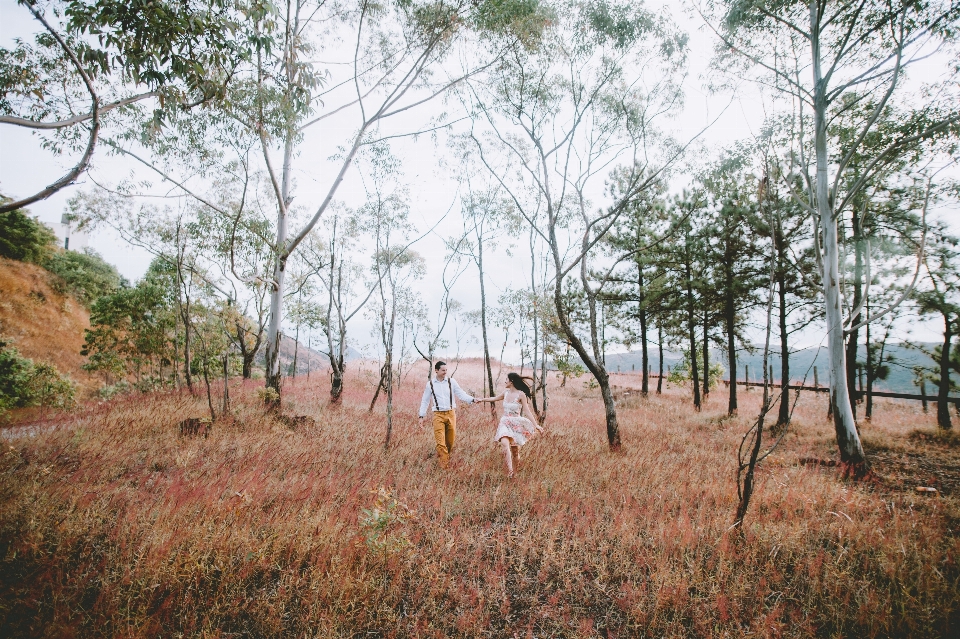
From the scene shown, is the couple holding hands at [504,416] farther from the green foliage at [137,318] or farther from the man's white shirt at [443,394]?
the green foliage at [137,318]

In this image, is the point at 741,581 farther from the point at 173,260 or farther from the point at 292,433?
the point at 173,260

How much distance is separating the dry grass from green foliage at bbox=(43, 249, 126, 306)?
31847 mm

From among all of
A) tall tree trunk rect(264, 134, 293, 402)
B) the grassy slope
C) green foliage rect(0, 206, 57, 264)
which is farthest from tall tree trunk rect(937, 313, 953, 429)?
green foliage rect(0, 206, 57, 264)

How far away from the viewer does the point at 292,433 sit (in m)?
7.98

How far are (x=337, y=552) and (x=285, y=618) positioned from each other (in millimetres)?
728

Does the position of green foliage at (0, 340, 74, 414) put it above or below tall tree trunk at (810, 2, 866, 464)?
below

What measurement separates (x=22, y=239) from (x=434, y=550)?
39471mm

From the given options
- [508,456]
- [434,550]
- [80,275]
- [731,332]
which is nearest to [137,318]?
[80,275]

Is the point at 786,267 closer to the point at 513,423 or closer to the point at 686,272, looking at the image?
the point at 686,272

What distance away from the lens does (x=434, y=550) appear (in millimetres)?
3982

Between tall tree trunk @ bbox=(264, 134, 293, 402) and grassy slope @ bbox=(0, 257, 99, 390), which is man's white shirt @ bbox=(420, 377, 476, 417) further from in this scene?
grassy slope @ bbox=(0, 257, 99, 390)

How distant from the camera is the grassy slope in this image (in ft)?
68.9

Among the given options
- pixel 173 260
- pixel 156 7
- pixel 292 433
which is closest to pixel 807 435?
pixel 292 433

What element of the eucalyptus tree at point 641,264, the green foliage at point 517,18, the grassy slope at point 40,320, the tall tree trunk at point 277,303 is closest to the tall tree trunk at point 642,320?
the eucalyptus tree at point 641,264
